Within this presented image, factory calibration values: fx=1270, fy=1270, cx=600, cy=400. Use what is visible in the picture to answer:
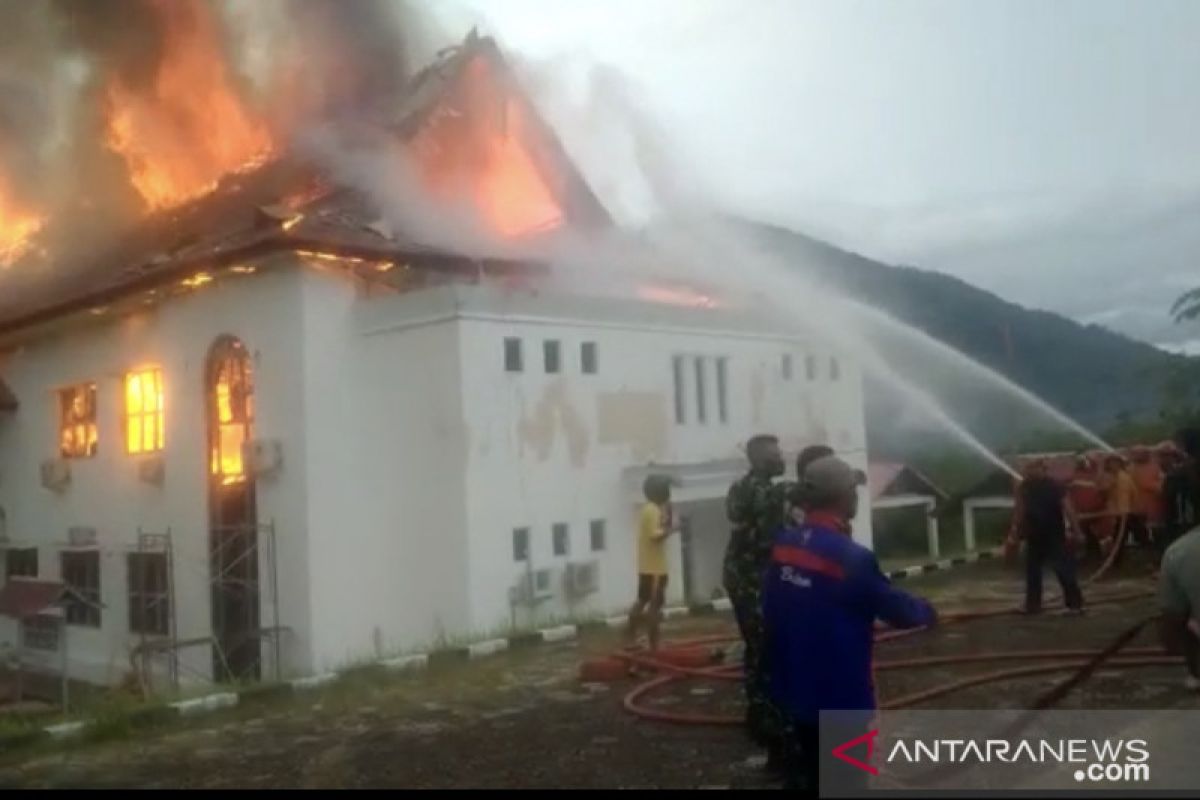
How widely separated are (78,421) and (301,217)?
21.0 ft

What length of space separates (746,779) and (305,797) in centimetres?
248

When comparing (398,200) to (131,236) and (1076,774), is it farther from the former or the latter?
(1076,774)

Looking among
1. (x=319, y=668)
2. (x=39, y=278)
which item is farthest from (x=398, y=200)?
(x=39, y=278)

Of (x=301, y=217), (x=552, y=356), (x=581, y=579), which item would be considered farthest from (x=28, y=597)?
(x=552, y=356)

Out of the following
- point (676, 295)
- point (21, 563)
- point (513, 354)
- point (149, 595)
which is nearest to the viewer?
point (513, 354)

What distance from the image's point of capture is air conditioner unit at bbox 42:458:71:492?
1984 centimetres

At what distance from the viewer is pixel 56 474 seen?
1991 centimetres

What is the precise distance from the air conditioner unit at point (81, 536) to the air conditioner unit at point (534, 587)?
25.5 feet

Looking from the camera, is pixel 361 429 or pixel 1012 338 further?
pixel 1012 338

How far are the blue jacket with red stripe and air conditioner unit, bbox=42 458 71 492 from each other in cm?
1748

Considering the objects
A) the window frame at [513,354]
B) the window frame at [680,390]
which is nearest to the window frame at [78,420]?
the window frame at [513,354]

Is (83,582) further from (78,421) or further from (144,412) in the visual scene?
(144,412)

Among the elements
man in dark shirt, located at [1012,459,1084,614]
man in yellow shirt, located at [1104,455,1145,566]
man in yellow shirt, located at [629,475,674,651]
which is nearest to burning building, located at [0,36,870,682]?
man in yellow shirt, located at [629,475,674,651]

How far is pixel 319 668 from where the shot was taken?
14.8 metres
